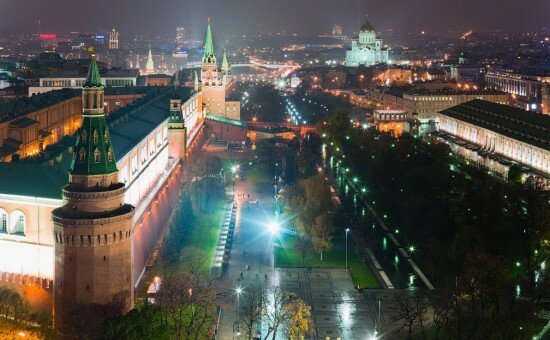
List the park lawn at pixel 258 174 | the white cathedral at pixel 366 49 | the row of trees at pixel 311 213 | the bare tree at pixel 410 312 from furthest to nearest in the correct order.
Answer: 1. the white cathedral at pixel 366 49
2. the park lawn at pixel 258 174
3. the row of trees at pixel 311 213
4. the bare tree at pixel 410 312

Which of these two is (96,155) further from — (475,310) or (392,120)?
(392,120)

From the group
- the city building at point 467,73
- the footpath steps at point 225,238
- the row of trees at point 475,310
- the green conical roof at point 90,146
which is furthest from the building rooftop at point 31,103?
the city building at point 467,73

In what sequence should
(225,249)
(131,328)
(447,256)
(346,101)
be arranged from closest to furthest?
(131,328)
(447,256)
(225,249)
(346,101)

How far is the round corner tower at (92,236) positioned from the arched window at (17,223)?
129 inches

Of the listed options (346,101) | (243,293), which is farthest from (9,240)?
(346,101)

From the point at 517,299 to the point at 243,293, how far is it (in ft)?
31.7

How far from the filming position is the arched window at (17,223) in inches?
1096

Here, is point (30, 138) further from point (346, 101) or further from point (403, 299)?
point (346, 101)

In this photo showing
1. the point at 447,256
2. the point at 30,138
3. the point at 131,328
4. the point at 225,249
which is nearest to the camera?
the point at 131,328

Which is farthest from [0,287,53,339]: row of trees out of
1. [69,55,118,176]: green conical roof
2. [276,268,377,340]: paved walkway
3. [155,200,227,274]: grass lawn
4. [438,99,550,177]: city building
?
[438,99,550,177]: city building

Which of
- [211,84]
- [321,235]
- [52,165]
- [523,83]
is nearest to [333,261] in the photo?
[321,235]

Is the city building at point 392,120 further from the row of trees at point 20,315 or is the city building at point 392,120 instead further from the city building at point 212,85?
the row of trees at point 20,315

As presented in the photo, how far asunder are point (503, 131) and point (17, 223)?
40076 millimetres

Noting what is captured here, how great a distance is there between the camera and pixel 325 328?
88.1ft
